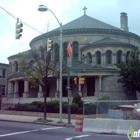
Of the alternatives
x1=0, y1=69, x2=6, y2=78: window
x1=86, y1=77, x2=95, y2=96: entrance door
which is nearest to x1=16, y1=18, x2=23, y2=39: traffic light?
x1=86, y1=77, x2=95, y2=96: entrance door

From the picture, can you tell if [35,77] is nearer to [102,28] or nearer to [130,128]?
[130,128]

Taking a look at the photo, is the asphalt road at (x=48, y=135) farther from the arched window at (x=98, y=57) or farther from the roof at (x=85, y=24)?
the roof at (x=85, y=24)

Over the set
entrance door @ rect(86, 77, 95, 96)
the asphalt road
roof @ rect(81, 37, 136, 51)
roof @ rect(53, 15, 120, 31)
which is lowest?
the asphalt road

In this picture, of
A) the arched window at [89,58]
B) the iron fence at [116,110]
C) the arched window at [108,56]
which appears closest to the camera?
the iron fence at [116,110]

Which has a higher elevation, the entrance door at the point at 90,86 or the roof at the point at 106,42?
the roof at the point at 106,42

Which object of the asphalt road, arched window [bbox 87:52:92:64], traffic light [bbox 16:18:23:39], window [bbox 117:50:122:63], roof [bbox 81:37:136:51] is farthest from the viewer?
arched window [bbox 87:52:92:64]

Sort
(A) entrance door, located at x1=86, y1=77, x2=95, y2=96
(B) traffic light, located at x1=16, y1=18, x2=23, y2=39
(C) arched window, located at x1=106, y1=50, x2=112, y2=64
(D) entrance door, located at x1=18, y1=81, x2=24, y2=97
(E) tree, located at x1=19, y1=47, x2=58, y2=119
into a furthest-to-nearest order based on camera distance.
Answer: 1. (D) entrance door, located at x1=18, y1=81, x2=24, y2=97
2. (C) arched window, located at x1=106, y1=50, x2=112, y2=64
3. (A) entrance door, located at x1=86, y1=77, x2=95, y2=96
4. (E) tree, located at x1=19, y1=47, x2=58, y2=119
5. (B) traffic light, located at x1=16, y1=18, x2=23, y2=39

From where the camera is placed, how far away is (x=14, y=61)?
57.9 meters

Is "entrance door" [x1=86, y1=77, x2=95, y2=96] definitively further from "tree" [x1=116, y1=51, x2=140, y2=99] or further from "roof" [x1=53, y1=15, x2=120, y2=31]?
"roof" [x1=53, y1=15, x2=120, y2=31]

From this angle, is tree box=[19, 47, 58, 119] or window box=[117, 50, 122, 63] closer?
tree box=[19, 47, 58, 119]

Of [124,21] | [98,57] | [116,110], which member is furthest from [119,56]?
[116,110]

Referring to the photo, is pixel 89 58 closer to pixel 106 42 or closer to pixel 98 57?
pixel 98 57

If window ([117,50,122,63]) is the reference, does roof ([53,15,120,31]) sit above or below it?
above

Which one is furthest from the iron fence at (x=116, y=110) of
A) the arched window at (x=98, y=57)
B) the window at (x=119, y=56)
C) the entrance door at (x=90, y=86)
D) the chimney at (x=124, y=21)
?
the chimney at (x=124, y=21)
